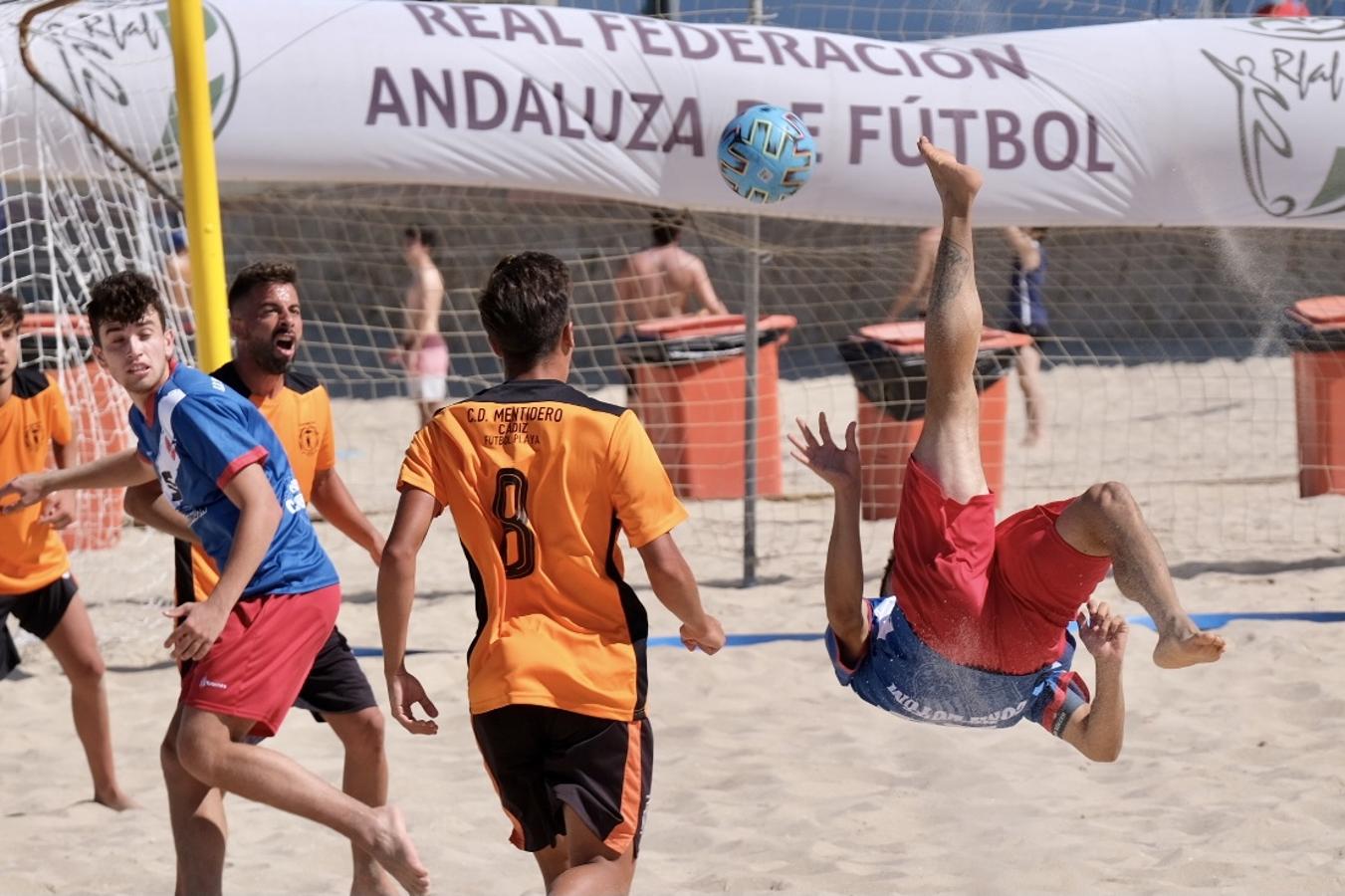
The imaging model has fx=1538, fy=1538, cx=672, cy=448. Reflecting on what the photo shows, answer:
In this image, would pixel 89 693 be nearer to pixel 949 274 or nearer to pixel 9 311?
pixel 9 311

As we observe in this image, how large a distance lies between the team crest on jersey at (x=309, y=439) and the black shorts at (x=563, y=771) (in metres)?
1.26

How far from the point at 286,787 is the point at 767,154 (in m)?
2.16

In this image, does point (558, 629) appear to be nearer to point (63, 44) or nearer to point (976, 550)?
point (976, 550)

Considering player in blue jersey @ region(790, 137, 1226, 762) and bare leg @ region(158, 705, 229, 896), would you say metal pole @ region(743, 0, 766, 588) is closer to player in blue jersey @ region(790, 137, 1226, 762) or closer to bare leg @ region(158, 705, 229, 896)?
player in blue jersey @ region(790, 137, 1226, 762)

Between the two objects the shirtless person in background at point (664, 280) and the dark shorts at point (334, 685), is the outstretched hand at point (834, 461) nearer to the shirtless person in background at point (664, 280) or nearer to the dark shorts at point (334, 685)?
the dark shorts at point (334, 685)

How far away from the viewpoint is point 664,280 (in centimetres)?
855

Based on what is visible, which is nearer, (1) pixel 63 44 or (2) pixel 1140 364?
(1) pixel 63 44

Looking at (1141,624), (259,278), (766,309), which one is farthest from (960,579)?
(766,309)

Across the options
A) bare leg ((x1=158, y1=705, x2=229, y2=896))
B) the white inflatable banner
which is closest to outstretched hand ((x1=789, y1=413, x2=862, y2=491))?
bare leg ((x1=158, y1=705, x2=229, y2=896))

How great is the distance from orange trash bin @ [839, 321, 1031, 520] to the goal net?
0.40ft

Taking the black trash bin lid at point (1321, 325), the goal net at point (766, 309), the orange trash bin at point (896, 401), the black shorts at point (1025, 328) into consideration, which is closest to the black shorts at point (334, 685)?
the goal net at point (766, 309)

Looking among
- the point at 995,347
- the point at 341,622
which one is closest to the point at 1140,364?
the point at 995,347

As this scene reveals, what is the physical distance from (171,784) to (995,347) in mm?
5294

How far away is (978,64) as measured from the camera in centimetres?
652
